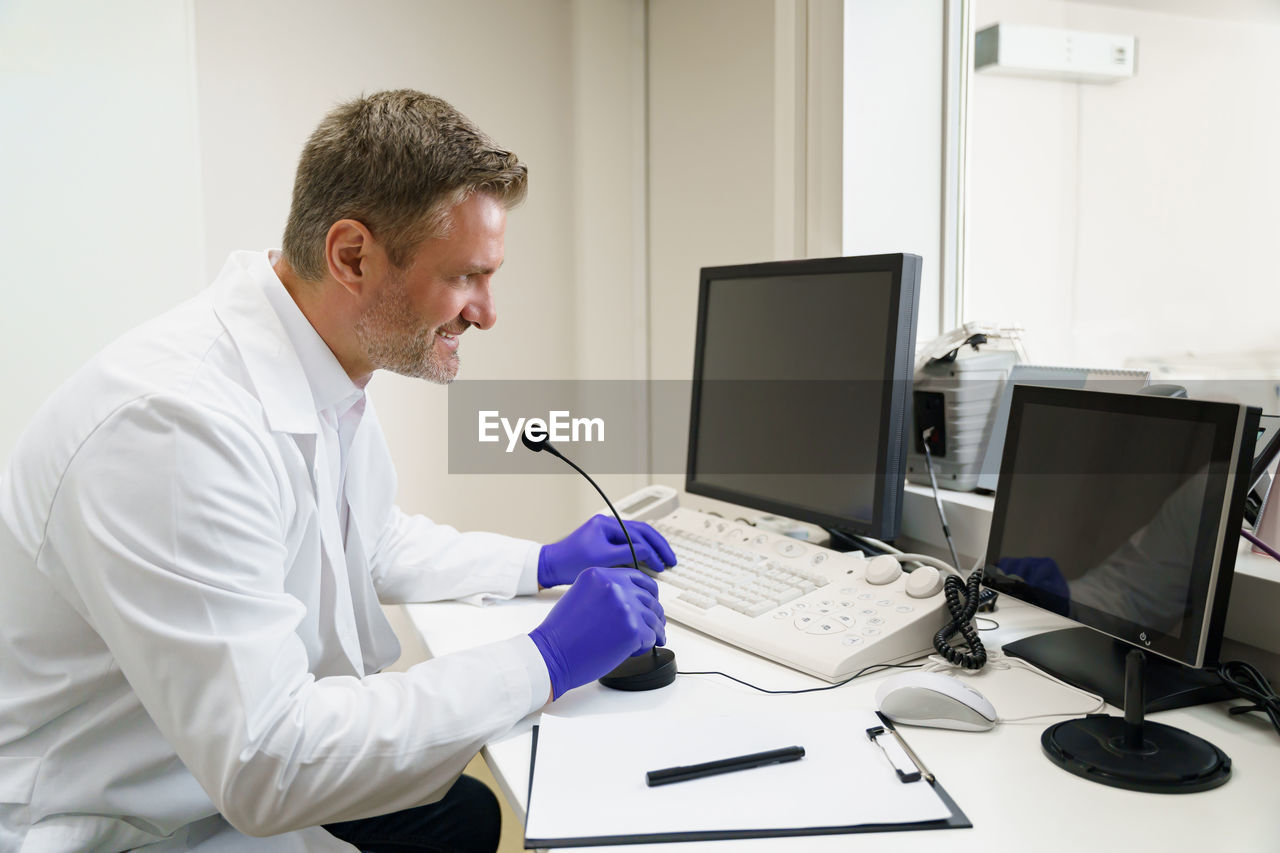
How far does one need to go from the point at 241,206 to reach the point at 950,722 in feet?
6.57

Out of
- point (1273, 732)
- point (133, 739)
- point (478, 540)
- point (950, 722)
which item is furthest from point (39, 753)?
point (1273, 732)

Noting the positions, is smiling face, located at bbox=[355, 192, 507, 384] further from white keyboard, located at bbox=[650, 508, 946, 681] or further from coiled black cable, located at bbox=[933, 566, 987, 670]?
coiled black cable, located at bbox=[933, 566, 987, 670]

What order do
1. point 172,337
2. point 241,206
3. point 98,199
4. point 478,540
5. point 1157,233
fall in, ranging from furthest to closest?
point 241,206
point 98,199
point 1157,233
point 478,540
point 172,337

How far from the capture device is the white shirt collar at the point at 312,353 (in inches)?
42.1

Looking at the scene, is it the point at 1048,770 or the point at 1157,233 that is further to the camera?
the point at 1157,233

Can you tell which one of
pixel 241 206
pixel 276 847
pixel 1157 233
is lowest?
pixel 276 847

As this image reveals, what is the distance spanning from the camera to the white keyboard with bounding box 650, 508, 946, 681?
1.01 metres

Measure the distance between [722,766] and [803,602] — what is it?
0.39 metres

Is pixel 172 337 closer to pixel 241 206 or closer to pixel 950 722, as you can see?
pixel 950 722

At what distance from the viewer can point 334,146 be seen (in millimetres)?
1048

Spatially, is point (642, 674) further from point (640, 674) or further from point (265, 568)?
point (265, 568)

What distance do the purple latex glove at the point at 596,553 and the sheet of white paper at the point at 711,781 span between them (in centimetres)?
43

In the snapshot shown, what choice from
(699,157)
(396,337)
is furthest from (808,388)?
(699,157)

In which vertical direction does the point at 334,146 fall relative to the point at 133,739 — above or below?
above
